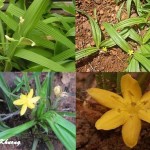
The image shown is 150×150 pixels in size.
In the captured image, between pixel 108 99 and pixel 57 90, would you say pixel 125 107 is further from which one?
pixel 57 90

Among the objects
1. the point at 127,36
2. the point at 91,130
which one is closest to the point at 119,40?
the point at 127,36

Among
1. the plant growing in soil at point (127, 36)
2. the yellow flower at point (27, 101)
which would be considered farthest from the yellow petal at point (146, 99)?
the yellow flower at point (27, 101)

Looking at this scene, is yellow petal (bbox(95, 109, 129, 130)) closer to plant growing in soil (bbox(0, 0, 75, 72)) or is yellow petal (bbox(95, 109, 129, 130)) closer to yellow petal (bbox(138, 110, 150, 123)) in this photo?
yellow petal (bbox(138, 110, 150, 123))

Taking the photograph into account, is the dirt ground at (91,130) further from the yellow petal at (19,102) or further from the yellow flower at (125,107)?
the yellow petal at (19,102)

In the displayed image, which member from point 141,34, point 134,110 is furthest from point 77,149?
point 141,34

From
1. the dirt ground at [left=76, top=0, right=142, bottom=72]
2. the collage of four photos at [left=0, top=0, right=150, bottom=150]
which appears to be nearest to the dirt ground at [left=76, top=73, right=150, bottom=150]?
the collage of four photos at [left=0, top=0, right=150, bottom=150]

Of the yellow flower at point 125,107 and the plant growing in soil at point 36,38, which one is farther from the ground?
the plant growing in soil at point 36,38
